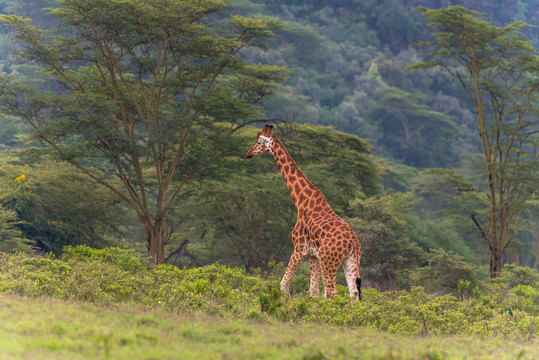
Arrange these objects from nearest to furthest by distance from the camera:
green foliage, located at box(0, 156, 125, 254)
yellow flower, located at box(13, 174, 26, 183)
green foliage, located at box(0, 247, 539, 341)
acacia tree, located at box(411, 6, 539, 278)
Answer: green foliage, located at box(0, 247, 539, 341)
green foliage, located at box(0, 156, 125, 254)
yellow flower, located at box(13, 174, 26, 183)
acacia tree, located at box(411, 6, 539, 278)

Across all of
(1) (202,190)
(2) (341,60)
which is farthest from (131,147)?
(2) (341,60)

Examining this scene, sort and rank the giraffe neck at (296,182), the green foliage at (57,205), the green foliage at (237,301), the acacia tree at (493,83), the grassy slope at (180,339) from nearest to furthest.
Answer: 1. the grassy slope at (180,339)
2. the green foliage at (237,301)
3. the giraffe neck at (296,182)
4. the green foliage at (57,205)
5. the acacia tree at (493,83)

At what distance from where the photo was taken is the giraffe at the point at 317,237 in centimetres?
1048

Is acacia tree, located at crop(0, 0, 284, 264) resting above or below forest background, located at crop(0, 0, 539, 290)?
above

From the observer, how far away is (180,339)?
22.0 ft

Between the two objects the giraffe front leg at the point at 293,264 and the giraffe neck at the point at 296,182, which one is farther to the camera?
the giraffe neck at the point at 296,182

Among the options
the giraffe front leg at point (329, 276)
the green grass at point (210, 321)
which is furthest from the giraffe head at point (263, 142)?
the giraffe front leg at point (329, 276)

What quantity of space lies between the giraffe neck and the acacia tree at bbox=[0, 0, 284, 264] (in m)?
4.71

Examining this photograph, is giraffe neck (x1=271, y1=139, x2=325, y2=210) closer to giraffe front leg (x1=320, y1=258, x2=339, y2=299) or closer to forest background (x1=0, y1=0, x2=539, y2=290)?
giraffe front leg (x1=320, y1=258, x2=339, y2=299)

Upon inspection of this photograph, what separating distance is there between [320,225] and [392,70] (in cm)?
4550

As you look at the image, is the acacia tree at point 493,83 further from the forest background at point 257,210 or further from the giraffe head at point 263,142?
the giraffe head at point 263,142

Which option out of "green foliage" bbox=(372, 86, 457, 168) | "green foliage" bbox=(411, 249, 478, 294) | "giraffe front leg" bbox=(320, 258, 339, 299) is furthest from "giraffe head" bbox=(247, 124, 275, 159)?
"green foliage" bbox=(372, 86, 457, 168)

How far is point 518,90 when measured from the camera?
70.0ft

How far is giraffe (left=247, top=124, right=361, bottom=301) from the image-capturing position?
10484 mm
